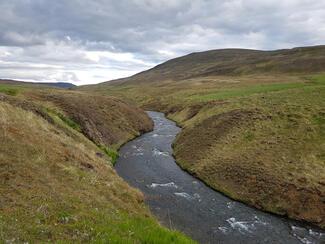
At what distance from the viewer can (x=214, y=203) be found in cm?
2961

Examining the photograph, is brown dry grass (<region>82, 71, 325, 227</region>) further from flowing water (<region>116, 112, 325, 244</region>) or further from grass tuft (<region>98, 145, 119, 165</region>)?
grass tuft (<region>98, 145, 119, 165</region>)

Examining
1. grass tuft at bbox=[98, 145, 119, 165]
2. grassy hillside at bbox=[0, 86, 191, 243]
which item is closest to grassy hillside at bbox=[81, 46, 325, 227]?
grass tuft at bbox=[98, 145, 119, 165]

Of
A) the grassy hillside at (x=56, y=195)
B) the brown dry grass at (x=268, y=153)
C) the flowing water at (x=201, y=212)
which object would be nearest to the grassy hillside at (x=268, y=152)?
the brown dry grass at (x=268, y=153)

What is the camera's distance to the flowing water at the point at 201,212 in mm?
23828

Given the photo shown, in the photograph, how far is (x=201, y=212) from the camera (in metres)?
27.2

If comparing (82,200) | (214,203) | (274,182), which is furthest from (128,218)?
(274,182)

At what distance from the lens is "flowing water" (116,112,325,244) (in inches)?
938

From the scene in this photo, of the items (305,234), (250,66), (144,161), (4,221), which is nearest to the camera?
(4,221)

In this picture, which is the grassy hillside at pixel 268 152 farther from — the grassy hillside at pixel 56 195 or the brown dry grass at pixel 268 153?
the grassy hillside at pixel 56 195

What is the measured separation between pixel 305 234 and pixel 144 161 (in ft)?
69.5

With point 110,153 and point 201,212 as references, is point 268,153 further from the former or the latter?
point 110,153

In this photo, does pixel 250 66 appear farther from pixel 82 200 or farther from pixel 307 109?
pixel 82 200

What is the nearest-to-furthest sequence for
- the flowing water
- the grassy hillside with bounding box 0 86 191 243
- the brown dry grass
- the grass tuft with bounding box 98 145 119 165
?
the grassy hillside with bounding box 0 86 191 243
the flowing water
the brown dry grass
the grass tuft with bounding box 98 145 119 165

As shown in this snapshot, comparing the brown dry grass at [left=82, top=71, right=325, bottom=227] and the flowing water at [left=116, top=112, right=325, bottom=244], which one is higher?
the brown dry grass at [left=82, top=71, right=325, bottom=227]
